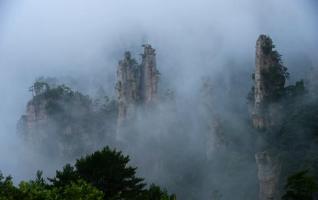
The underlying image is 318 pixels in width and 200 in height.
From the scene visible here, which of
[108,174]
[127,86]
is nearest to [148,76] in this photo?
[127,86]

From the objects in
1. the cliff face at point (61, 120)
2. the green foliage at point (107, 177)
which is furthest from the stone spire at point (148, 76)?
the green foliage at point (107, 177)

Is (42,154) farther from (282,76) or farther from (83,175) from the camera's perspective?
(83,175)

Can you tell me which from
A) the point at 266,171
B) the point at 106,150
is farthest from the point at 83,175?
the point at 266,171

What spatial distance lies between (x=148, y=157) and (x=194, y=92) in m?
24.3

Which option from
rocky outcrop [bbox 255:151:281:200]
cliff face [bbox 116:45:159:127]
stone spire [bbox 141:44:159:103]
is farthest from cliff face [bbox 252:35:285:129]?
cliff face [bbox 116:45:159:127]

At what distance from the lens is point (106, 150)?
51188 millimetres

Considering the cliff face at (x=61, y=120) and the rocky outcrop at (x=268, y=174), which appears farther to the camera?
the cliff face at (x=61, y=120)

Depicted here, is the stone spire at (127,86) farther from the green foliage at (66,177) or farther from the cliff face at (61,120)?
the green foliage at (66,177)

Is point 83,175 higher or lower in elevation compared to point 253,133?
lower

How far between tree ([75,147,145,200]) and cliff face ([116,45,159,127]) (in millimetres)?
71110

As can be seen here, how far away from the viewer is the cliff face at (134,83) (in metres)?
123

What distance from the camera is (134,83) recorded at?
125438 mm

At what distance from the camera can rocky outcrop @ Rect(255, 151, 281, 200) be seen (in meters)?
81.1

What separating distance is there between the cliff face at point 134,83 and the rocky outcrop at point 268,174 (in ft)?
141
